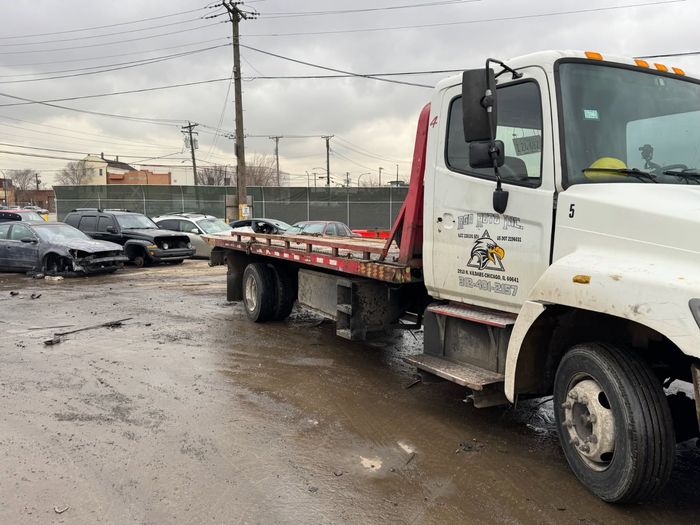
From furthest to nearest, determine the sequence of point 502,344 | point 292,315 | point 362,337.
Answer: point 292,315, point 362,337, point 502,344

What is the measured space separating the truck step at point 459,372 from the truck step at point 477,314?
14.8 inches

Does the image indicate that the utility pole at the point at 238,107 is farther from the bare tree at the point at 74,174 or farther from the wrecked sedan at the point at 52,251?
the bare tree at the point at 74,174

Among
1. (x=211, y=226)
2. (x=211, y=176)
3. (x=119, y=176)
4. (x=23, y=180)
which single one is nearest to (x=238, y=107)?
(x=211, y=226)

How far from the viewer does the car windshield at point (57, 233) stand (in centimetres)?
1378

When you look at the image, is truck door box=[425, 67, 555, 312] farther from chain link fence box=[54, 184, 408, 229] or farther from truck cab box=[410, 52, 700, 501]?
chain link fence box=[54, 184, 408, 229]

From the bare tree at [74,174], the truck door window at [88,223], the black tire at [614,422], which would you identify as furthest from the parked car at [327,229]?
the bare tree at [74,174]

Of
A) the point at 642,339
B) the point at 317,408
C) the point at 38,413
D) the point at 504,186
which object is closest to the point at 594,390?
the point at 642,339

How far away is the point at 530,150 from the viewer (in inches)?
143

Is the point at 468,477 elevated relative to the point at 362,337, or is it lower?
lower

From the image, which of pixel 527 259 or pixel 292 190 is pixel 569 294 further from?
pixel 292 190

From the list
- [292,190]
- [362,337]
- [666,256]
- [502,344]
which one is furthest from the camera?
[292,190]

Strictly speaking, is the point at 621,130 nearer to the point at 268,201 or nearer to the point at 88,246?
the point at 88,246

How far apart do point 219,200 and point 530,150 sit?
32.1m

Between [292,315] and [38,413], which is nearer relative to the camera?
[38,413]
